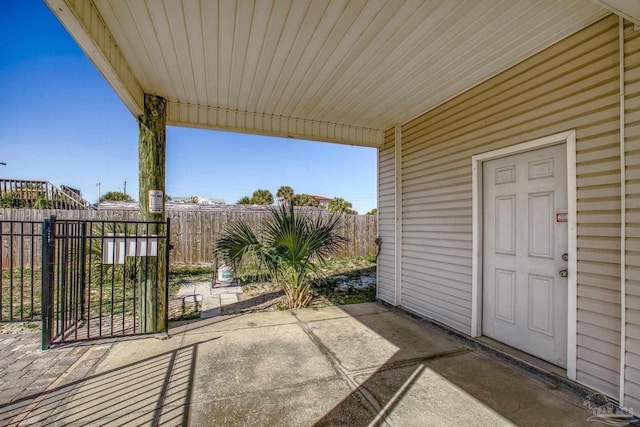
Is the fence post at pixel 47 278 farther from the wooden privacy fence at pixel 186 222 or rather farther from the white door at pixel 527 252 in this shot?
the wooden privacy fence at pixel 186 222

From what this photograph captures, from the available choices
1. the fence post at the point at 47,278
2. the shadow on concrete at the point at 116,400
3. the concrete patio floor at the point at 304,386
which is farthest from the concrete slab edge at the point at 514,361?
the fence post at the point at 47,278

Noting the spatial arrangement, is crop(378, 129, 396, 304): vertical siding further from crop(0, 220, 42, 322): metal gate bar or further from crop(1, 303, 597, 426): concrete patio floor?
crop(0, 220, 42, 322): metal gate bar

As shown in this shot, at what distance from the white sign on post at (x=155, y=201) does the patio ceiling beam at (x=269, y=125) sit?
1160mm

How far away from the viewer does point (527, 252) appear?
269cm

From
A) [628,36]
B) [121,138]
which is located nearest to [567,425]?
[628,36]

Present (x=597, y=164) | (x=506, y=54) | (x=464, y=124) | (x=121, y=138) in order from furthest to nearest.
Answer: (x=121, y=138)
(x=464, y=124)
(x=506, y=54)
(x=597, y=164)

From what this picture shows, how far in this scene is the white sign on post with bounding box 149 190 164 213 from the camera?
309cm

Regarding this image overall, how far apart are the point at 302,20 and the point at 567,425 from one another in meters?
3.24

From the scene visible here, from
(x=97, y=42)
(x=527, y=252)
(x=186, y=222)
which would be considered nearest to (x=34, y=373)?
(x=97, y=42)

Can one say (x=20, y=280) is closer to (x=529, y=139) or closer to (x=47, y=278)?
(x=47, y=278)

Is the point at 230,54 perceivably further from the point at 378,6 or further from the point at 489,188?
the point at 489,188

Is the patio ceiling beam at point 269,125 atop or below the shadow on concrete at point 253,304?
atop

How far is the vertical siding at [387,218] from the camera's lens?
14.7ft

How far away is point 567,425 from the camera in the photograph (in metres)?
1.79
